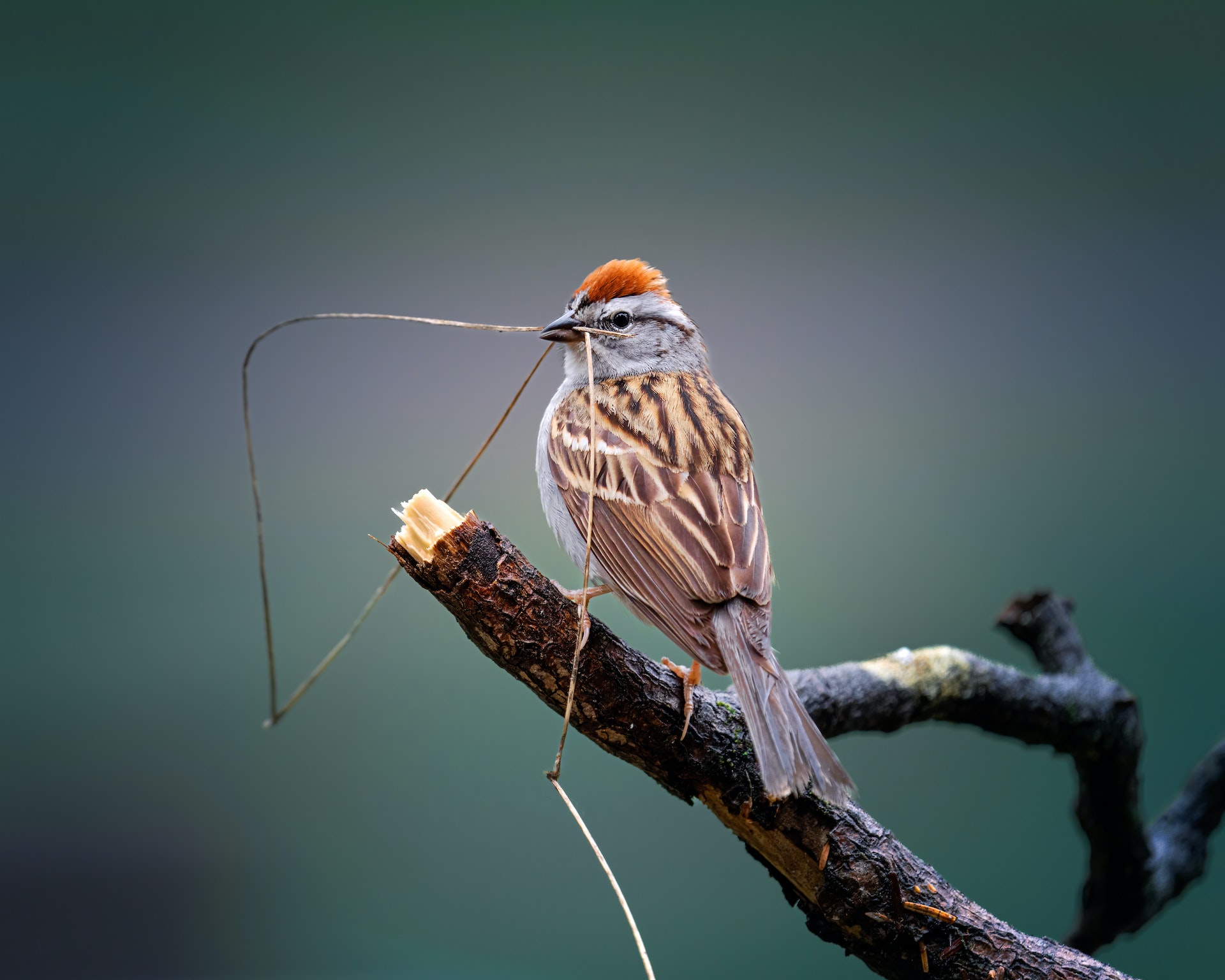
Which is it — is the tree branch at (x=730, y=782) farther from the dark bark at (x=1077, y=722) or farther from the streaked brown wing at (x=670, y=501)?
Result: the dark bark at (x=1077, y=722)

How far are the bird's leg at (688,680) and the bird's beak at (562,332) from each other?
35.9 inches

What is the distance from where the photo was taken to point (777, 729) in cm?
146

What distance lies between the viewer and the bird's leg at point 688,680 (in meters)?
1.58

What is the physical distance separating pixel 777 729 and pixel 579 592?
1.59ft

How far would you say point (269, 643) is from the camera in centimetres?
176

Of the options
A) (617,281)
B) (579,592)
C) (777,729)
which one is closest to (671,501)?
(579,592)

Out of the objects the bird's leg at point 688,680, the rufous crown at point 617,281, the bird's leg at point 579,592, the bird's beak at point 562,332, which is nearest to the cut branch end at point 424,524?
the bird's leg at point 579,592

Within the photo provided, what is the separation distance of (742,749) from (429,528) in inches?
29.0

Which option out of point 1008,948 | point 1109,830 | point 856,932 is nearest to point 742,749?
point 856,932

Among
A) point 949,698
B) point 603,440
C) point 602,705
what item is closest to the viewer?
point 602,705

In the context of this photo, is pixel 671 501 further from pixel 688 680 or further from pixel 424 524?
pixel 424 524

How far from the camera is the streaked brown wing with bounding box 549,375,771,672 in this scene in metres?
1.66

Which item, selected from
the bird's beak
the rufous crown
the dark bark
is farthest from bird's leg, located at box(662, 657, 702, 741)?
the rufous crown

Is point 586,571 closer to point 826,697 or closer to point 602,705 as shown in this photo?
point 602,705
